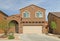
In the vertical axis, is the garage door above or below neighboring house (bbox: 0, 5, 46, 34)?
below

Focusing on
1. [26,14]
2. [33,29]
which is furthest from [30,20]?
[33,29]

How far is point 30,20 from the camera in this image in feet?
203

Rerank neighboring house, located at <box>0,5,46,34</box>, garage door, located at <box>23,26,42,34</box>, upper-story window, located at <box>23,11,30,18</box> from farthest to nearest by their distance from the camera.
A: upper-story window, located at <box>23,11,30,18</box> < neighboring house, located at <box>0,5,46,34</box> < garage door, located at <box>23,26,42,34</box>

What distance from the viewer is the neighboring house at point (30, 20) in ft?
200

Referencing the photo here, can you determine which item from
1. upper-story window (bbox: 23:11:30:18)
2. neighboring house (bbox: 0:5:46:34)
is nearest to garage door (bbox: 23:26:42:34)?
neighboring house (bbox: 0:5:46:34)

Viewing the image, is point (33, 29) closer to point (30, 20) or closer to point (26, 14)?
point (30, 20)

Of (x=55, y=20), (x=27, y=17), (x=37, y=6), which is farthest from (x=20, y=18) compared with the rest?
(x=55, y=20)

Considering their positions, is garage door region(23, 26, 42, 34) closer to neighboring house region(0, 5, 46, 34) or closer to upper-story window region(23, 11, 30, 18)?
neighboring house region(0, 5, 46, 34)

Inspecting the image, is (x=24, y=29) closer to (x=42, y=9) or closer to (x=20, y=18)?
(x=20, y=18)

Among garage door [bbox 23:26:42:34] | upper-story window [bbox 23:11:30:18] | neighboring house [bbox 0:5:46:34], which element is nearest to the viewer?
garage door [bbox 23:26:42:34]

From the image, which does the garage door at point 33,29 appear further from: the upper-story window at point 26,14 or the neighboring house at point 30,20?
the upper-story window at point 26,14

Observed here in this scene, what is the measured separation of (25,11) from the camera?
62.3 meters

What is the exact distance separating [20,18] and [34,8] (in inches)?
224

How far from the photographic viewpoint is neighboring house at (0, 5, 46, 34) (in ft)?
200
